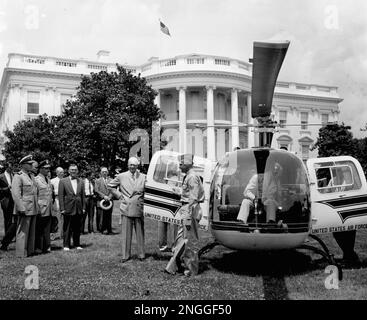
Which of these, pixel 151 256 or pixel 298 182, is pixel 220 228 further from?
pixel 151 256

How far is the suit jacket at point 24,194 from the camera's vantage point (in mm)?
8812

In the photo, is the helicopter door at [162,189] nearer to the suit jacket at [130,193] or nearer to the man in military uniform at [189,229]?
the suit jacket at [130,193]

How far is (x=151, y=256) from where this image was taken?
898cm

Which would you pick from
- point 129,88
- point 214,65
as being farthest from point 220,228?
point 214,65

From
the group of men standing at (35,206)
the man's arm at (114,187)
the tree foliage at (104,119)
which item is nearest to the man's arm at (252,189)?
the man's arm at (114,187)

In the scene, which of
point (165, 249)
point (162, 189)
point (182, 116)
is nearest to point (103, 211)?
point (165, 249)

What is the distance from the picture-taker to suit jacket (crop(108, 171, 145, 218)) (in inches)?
334

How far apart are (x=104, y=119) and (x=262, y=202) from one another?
23.3 m

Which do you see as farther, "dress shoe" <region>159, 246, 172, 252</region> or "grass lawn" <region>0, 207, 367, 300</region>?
"dress shoe" <region>159, 246, 172, 252</region>

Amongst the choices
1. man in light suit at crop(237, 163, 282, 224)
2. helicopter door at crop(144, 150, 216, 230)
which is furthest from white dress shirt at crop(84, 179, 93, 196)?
man in light suit at crop(237, 163, 282, 224)

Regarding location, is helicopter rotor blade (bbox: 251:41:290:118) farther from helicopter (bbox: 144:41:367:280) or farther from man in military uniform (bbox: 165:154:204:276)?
man in military uniform (bbox: 165:154:204:276)

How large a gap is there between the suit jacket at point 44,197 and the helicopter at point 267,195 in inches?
100.0

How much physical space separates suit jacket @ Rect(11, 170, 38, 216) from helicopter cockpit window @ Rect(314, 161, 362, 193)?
5.43m

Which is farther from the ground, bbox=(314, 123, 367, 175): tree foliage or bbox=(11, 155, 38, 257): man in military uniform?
bbox=(314, 123, 367, 175): tree foliage
